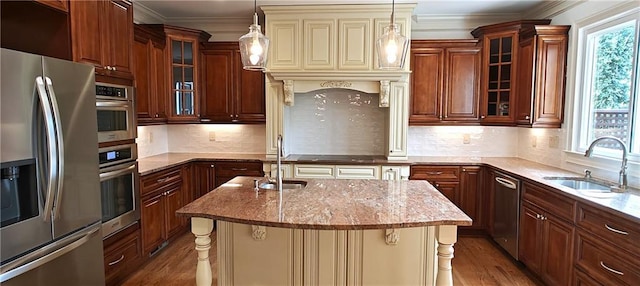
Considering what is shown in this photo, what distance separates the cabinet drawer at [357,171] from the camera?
4.07m

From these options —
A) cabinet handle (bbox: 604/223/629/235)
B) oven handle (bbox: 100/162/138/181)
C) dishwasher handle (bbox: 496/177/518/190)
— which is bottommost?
cabinet handle (bbox: 604/223/629/235)

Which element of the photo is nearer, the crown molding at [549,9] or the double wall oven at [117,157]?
the double wall oven at [117,157]

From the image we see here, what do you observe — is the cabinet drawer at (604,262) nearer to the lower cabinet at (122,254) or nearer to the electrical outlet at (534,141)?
the electrical outlet at (534,141)

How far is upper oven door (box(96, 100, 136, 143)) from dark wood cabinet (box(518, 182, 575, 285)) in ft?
10.9

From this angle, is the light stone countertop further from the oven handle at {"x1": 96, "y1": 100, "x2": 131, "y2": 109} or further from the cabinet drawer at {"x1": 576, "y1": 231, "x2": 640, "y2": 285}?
the oven handle at {"x1": 96, "y1": 100, "x2": 131, "y2": 109}

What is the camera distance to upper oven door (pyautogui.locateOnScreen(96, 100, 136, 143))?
258 cm

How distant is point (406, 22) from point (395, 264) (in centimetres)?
276

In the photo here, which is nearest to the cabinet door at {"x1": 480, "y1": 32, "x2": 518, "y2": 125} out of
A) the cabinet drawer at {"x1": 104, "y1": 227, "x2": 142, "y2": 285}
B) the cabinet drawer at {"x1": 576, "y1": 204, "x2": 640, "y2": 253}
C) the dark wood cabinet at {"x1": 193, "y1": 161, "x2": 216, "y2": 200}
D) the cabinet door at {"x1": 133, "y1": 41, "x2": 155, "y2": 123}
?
the cabinet drawer at {"x1": 576, "y1": 204, "x2": 640, "y2": 253}

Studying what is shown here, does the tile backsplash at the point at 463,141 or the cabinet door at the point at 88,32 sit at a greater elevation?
the cabinet door at the point at 88,32

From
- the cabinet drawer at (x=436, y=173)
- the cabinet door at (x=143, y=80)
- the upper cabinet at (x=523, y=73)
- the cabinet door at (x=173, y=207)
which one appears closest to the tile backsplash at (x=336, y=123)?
the cabinet drawer at (x=436, y=173)

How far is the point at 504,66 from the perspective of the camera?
13.0ft

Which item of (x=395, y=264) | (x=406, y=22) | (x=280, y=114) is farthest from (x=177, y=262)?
(x=406, y=22)

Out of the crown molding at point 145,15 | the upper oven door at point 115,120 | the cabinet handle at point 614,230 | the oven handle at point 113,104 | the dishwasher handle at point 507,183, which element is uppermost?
the crown molding at point 145,15

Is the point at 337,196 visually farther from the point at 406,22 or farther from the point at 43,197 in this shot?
the point at 406,22
